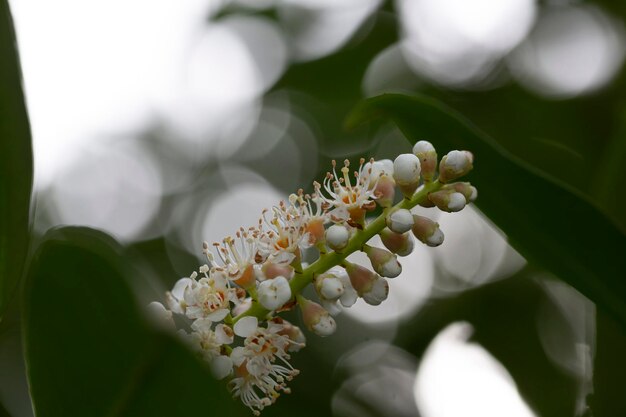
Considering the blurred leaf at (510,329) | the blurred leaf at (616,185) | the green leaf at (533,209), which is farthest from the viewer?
the blurred leaf at (510,329)

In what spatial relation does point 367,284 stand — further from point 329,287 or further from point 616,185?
point 616,185

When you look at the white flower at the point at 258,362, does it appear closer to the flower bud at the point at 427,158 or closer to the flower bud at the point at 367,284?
the flower bud at the point at 367,284

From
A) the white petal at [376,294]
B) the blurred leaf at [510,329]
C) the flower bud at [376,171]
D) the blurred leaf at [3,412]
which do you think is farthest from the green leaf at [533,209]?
the blurred leaf at [510,329]

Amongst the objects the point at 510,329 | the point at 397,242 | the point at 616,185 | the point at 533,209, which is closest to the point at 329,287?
the point at 397,242

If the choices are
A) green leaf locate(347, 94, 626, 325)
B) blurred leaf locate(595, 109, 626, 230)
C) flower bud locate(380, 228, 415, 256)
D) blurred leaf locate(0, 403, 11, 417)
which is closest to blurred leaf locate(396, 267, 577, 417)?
blurred leaf locate(595, 109, 626, 230)

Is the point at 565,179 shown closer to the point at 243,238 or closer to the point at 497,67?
the point at 497,67

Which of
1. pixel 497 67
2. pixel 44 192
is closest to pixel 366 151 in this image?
pixel 497 67

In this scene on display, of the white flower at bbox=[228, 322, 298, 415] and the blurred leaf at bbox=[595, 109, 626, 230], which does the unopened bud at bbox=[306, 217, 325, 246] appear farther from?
the blurred leaf at bbox=[595, 109, 626, 230]
